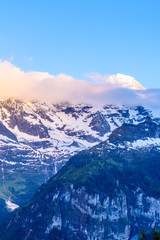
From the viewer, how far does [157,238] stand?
170m
